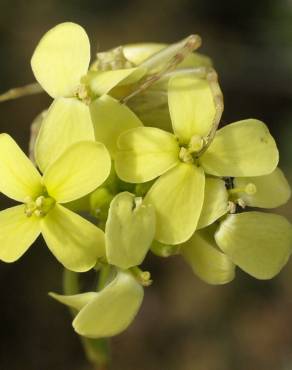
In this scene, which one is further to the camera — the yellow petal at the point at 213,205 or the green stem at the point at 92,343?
the green stem at the point at 92,343

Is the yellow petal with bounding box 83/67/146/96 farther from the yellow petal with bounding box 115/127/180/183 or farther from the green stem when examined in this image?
the green stem

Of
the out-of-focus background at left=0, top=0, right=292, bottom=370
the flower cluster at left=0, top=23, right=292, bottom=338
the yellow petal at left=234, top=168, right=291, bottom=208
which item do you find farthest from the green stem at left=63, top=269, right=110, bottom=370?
the out-of-focus background at left=0, top=0, right=292, bottom=370

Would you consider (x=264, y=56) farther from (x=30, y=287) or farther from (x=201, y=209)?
(x=201, y=209)

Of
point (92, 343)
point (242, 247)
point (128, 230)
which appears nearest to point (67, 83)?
point (128, 230)

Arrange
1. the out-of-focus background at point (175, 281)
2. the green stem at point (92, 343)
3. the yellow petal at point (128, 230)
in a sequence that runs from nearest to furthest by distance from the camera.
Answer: the yellow petal at point (128, 230), the green stem at point (92, 343), the out-of-focus background at point (175, 281)

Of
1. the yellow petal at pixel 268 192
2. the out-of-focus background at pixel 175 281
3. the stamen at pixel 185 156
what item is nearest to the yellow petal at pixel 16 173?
the stamen at pixel 185 156

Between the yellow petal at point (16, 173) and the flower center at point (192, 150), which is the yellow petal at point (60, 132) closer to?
the yellow petal at point (16, 173)

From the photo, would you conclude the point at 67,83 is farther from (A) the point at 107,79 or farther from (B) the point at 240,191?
(B) the point at 240,191

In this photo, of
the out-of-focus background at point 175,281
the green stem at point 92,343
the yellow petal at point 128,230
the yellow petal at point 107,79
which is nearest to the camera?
the yellow petal at point 128,230
